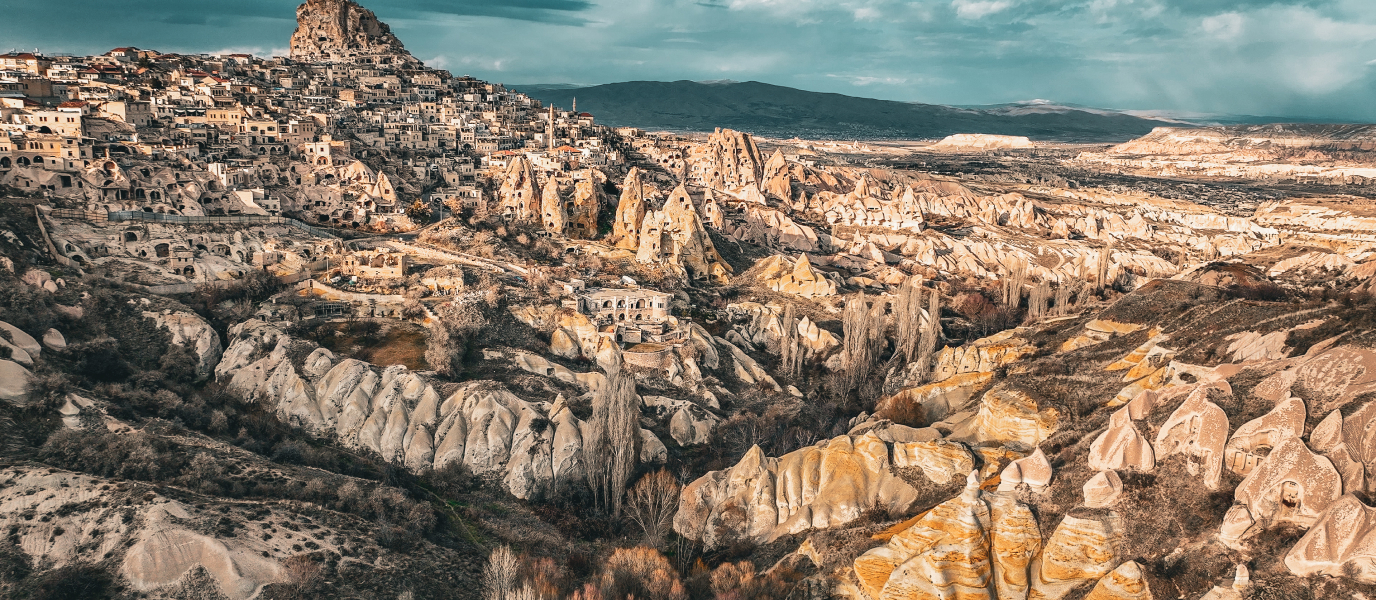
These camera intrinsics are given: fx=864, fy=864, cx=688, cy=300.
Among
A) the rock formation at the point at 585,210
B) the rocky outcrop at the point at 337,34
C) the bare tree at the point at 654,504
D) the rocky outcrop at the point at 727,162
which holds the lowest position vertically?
the bare tree at the point at 654,504

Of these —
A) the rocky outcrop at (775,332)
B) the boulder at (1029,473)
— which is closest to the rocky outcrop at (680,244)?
the rocky outcrop at (775,332)

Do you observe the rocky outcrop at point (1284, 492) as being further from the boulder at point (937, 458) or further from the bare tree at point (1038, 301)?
the bare tree at point (1038, 301)

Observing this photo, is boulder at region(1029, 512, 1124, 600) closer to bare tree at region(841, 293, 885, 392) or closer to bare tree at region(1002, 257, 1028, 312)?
bare tree at region(841, 293, 885, 392)

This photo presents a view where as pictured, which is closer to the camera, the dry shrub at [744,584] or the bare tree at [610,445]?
the dry shrub at [744,584]

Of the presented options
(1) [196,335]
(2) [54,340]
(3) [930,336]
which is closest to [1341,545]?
(3) [930,336]

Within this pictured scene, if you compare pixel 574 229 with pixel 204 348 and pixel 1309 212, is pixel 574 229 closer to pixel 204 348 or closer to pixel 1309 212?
pixel 204 348

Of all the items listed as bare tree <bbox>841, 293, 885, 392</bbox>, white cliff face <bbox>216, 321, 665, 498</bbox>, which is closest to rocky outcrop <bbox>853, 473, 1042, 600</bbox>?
white cliff face <bbox>216, 321, 665, 498</bbox>

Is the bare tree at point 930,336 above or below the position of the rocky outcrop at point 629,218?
below
